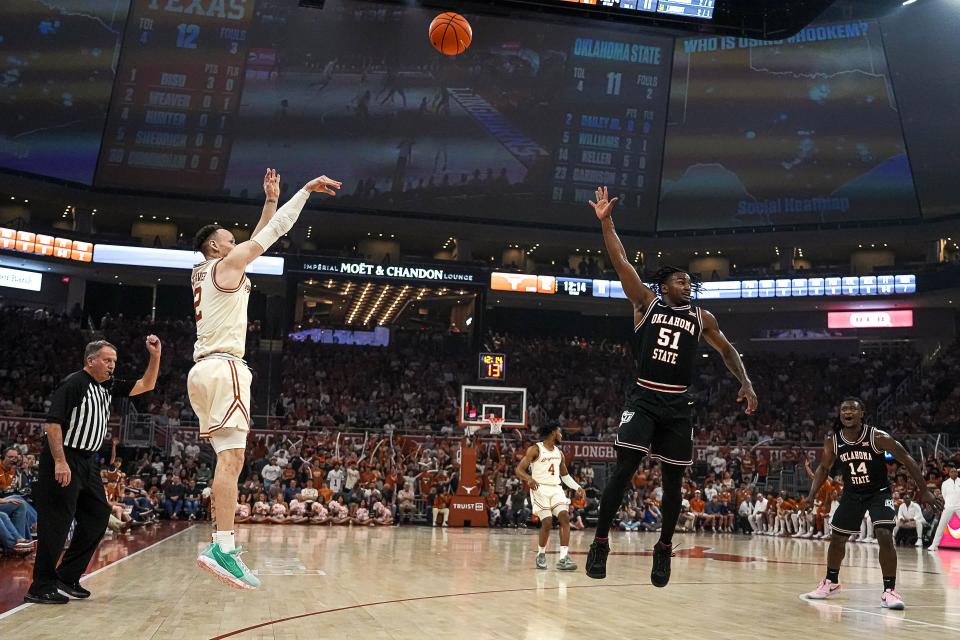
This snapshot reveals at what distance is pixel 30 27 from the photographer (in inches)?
1105

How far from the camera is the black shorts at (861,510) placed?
9258 millimetres

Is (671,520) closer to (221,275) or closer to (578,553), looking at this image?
(221,275)

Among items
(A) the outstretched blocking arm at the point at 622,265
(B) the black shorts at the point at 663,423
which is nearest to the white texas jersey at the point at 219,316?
(A) the outstretched blocking arm at the point at 622,265

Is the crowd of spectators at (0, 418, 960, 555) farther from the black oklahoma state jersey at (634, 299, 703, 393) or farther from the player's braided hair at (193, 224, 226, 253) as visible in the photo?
the black oklahoma state jersey at (634, 299, 703, 393)

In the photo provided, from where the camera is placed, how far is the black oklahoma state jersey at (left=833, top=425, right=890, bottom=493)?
942 cm

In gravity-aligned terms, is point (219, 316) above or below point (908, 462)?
above

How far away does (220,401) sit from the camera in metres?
5.74

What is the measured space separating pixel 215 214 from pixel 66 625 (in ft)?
103

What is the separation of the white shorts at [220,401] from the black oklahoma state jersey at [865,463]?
22.4 feet

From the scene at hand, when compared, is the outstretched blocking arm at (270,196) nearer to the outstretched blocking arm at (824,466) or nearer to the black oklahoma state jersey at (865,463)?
the outstretched blocking arm at (824,466)

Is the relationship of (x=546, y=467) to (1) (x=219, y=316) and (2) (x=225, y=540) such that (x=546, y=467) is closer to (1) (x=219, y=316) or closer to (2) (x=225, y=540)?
(2) (x=225, y=540)

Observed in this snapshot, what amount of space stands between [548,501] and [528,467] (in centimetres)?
63

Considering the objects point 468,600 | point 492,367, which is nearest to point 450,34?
point 468,600

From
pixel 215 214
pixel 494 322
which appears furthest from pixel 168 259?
pixel 494 322
